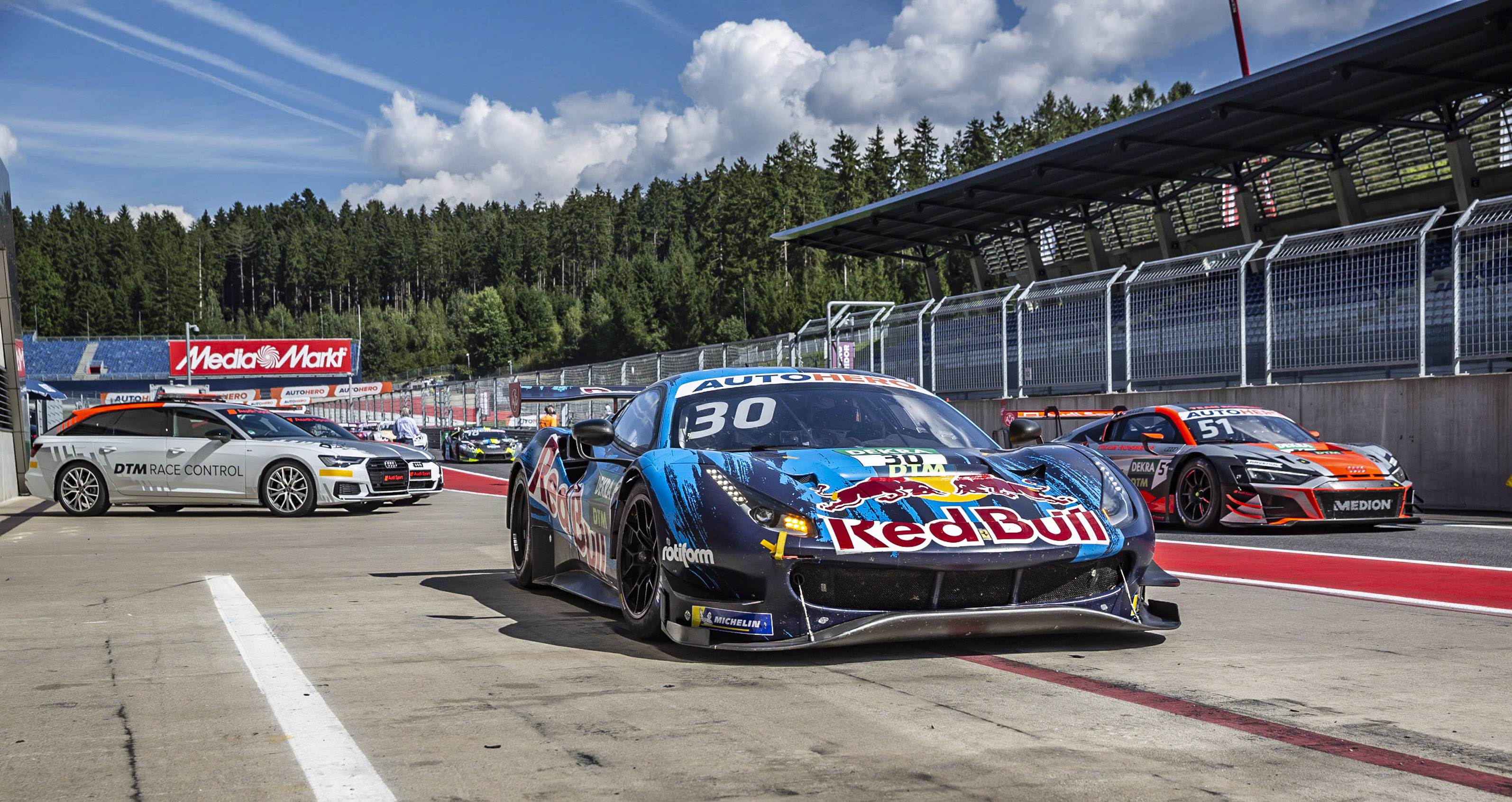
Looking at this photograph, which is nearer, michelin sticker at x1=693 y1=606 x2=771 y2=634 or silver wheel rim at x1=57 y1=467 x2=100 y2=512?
michelin sticker at x1=693 y1=606 x2=771 y2=634

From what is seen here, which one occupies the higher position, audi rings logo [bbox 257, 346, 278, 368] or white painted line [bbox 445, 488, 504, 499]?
audi rings logo [bbox 257, 346, 278, 368]

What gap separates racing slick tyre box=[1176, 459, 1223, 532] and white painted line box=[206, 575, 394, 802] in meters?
8.53

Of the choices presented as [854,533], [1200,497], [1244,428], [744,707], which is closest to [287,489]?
[1200,497]

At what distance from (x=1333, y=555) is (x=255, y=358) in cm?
11364

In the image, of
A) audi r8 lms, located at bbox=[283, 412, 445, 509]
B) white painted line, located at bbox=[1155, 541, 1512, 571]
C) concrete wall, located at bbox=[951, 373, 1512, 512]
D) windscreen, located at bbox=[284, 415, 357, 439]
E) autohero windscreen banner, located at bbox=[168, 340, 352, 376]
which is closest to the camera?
white painted line, located at bbox=[1155, 541, 1512, 571]

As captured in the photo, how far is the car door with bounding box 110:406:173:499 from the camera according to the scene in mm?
Answer: 15719

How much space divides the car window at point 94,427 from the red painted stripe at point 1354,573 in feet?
41.6

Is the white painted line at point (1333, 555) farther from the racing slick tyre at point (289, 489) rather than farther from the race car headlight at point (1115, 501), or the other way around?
the racing slick tyre at point (289, 489)

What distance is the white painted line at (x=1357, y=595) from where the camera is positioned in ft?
20.8

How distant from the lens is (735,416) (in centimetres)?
610

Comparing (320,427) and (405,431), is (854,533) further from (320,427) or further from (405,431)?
(405,431)

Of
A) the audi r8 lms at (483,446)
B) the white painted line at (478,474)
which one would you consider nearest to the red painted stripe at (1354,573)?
the white painted line at (478,474)

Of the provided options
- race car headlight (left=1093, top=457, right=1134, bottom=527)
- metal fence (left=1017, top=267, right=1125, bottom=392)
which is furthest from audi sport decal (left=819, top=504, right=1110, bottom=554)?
metal fence (left=1017, top=267, right=1125, bottom=392)

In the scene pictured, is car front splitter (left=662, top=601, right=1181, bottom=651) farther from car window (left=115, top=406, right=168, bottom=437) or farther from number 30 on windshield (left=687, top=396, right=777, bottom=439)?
car window (left=115, top=406, right=168, bottom=437)
